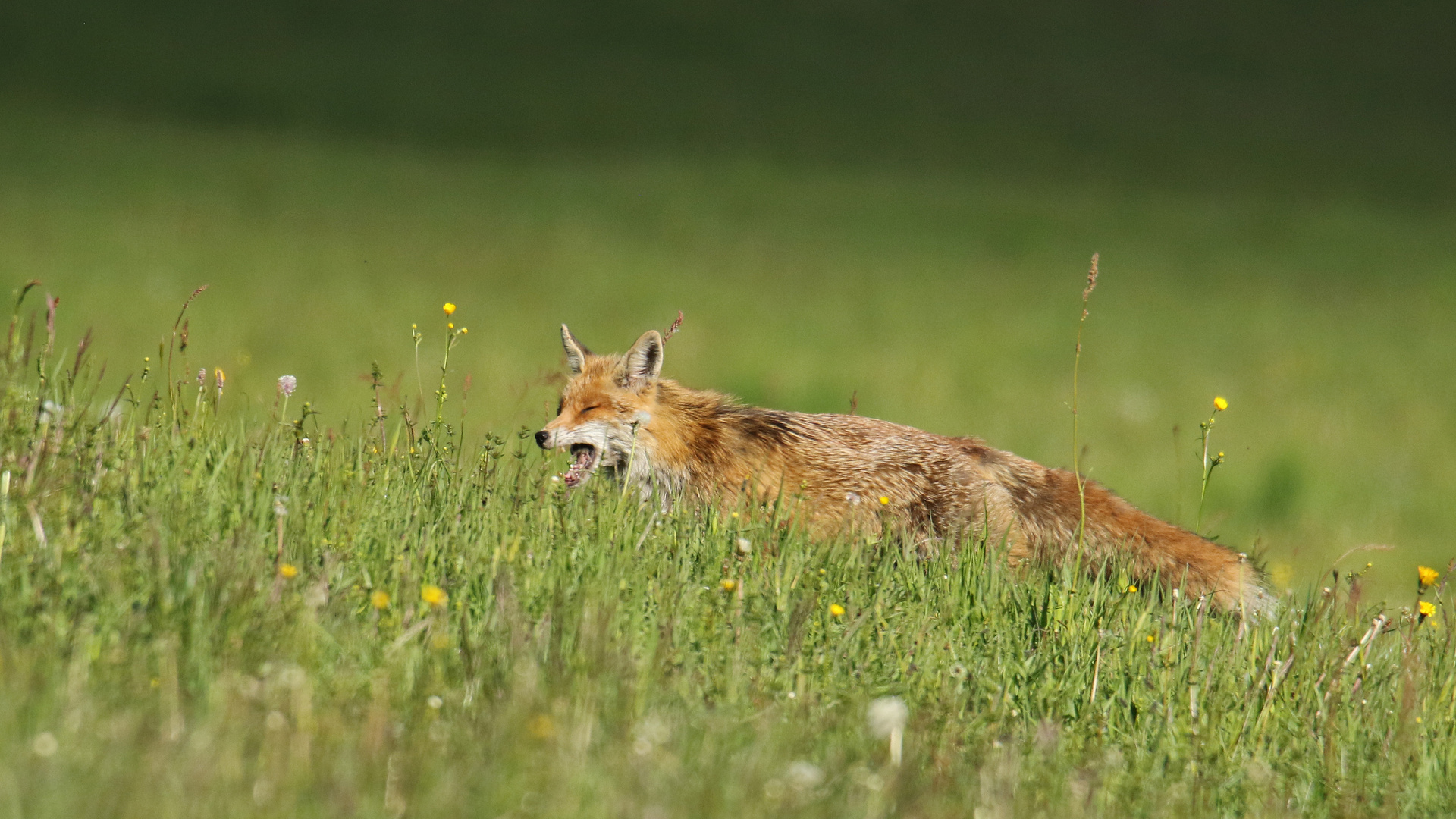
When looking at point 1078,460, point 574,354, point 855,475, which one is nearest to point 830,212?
point 574,354

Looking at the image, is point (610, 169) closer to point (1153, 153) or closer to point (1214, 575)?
point (1153, 153)

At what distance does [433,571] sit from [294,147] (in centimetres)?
2886

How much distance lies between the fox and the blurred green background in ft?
2.13

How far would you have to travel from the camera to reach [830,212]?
29.6m

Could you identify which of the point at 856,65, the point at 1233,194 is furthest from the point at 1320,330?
the point at 856,65

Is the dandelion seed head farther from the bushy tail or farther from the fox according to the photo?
the bushy tail

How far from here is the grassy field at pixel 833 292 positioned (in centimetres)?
1469

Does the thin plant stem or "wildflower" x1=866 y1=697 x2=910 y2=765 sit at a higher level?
the thin plant stem

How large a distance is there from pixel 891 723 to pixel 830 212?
26833mm

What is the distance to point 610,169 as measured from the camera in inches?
1262

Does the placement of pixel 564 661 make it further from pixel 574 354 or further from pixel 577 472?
pixel 574 354

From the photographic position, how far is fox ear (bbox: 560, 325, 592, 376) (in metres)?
7.84

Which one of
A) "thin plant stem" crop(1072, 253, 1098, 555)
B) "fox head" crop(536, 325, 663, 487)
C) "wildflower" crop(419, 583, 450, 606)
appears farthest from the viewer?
"fox head" crop(536, 325, 663, 487)

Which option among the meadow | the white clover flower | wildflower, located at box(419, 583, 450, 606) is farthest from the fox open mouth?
the white clover flower
